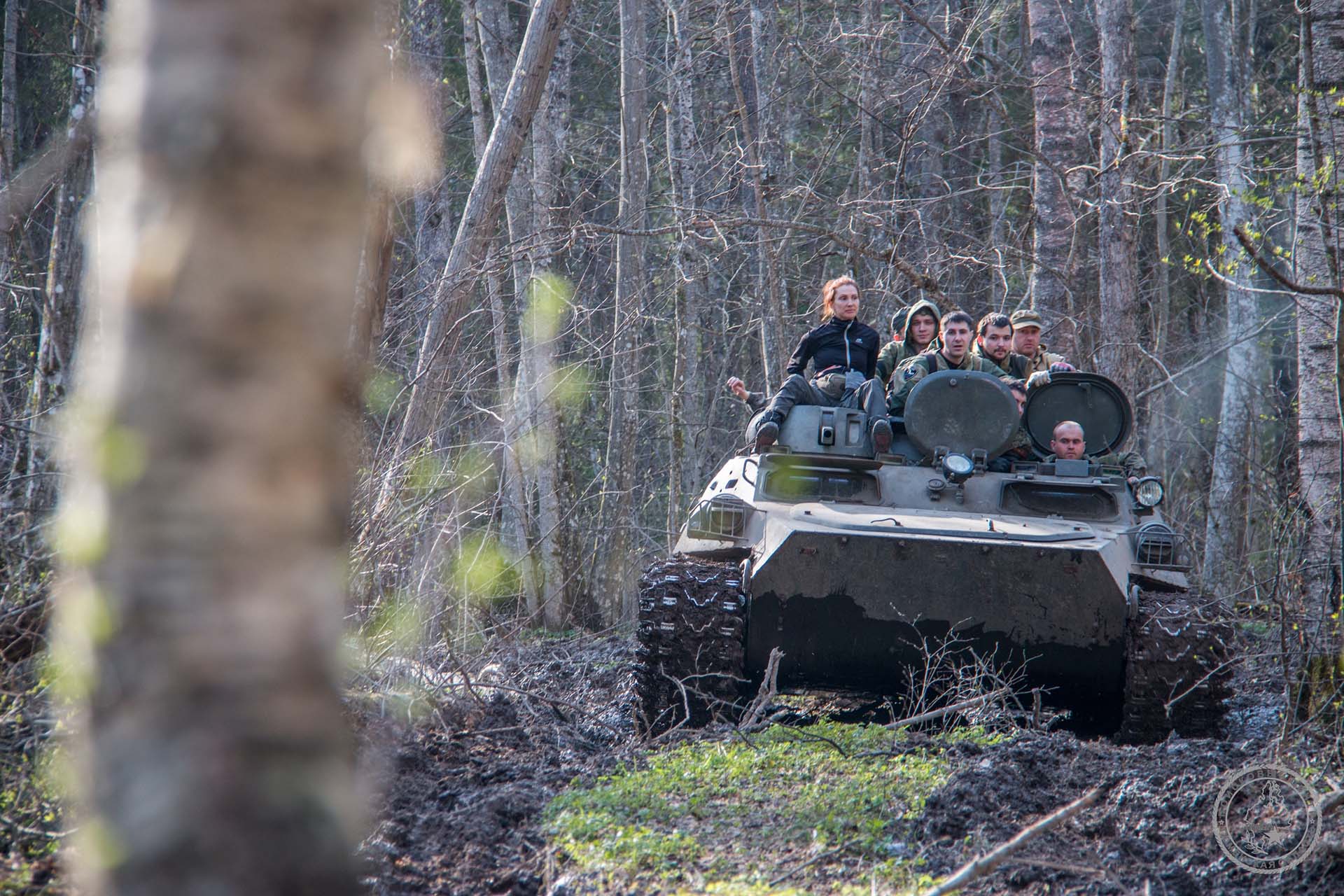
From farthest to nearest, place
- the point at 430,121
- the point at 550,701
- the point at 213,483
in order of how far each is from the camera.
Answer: the point at 430,121, the point at 550,701, the point at 213,483

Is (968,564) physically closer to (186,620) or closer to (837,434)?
(837,434)

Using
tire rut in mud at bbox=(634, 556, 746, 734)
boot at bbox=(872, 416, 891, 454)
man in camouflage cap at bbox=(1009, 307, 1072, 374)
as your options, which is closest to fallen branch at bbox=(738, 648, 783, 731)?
tire rut in mud at bbox=(634, 556, 746, 734)

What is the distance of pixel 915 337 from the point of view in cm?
979

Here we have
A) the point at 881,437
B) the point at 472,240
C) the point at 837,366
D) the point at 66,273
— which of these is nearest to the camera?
the point at 472,240

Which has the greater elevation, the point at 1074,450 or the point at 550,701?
the point at 1074,450

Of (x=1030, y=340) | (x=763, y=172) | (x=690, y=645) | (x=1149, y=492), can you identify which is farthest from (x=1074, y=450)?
(x=763, y=172)

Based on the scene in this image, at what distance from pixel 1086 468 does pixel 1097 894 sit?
4.27m

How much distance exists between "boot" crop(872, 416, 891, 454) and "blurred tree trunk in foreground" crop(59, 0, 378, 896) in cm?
619

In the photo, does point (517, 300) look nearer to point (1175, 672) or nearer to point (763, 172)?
point (763, 172)

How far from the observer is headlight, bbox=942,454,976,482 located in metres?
7.56

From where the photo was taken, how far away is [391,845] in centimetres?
451

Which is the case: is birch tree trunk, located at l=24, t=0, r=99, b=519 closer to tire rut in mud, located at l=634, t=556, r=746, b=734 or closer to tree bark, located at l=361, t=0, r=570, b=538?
tree bark, located at l=361, t=0, r=570, b=538

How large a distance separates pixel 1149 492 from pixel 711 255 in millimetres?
9338

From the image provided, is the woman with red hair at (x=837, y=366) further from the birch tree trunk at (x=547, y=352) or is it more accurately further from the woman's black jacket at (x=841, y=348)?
the birch tree trunk at (x=547, y=352)
